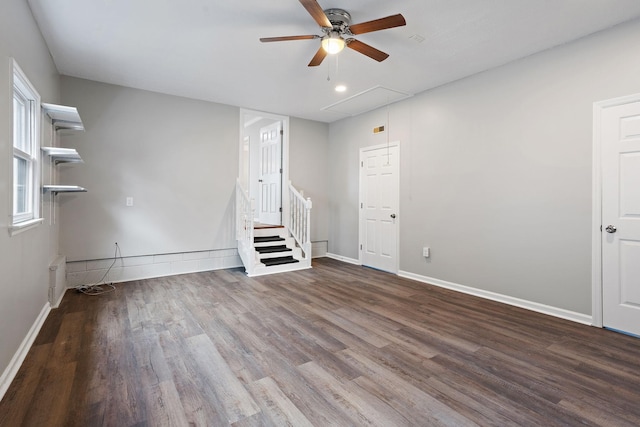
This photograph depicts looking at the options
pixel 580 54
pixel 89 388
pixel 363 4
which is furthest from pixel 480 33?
pixel 89 388

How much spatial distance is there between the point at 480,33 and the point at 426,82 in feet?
3.95

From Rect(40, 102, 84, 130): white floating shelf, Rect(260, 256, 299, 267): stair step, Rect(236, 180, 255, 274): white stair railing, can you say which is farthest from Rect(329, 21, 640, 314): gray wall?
Rect(40, 102, 84, 130): white floating shelf

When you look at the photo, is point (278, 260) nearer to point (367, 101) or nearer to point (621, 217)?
point (367, 101)

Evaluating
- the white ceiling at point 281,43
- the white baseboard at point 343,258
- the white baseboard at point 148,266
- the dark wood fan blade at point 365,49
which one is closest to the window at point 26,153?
the white ceiling at point 281,43

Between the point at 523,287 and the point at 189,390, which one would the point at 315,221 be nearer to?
the point at 523,287

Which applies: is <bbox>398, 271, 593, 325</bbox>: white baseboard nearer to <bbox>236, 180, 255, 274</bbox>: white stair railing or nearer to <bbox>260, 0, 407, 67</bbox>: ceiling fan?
<bbox>236, 180, 255, 274</bbox>: white stair railing

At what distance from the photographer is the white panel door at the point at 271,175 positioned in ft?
19.4

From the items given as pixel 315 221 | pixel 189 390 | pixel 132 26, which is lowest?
pixel 189 390

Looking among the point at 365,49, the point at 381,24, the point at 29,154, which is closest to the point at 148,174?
the point at 29,154

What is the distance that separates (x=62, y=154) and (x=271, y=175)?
3.45 meters

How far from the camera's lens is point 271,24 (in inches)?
110

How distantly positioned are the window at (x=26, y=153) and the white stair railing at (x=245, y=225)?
238 cm

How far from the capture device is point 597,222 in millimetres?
2873

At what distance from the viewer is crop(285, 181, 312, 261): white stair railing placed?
5.32 m
